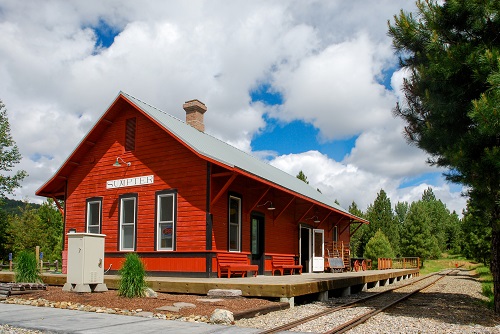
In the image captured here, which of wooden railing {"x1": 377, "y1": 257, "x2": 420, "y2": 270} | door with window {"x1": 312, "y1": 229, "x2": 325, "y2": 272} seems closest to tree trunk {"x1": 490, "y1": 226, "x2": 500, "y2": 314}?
door with window {"x1": 312, "y1": 229, "x2": 325, "y2": 272}

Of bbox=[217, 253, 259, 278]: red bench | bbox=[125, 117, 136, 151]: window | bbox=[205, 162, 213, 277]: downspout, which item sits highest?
bbox=[125, 117, 136, 151]: window

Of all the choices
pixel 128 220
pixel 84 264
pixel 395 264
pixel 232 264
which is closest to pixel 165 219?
pixel 128 220

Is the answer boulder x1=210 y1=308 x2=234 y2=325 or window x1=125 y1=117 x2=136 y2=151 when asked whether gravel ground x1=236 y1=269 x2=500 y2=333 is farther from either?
window x1=125 y1=117 x2=136 y2=151

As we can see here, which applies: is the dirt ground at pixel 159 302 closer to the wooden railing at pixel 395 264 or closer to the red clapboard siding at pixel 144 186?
the red clapboard siding at pixel 144 186

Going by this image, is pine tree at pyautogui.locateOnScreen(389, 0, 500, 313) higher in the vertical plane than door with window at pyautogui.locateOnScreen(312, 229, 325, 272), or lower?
higher

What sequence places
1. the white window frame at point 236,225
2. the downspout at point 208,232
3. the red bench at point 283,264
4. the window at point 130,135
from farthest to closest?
the red bench at point 283,264, the window at point 130,135, the white window frame at point 236,225, the downspout at point 208,232

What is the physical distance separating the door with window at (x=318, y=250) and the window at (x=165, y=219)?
8.57m

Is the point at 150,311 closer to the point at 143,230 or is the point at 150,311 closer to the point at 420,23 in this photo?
the point at 143,230

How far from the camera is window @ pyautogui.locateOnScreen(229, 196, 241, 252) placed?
14898 millimetres

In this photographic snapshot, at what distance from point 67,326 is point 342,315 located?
514cm

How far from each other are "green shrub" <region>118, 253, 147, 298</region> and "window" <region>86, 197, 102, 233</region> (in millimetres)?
6529

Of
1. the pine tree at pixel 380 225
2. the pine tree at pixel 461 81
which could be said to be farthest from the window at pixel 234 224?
the pine tree at pixel 380 225

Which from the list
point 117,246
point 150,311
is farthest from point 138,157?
point 150,311

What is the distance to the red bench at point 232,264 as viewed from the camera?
13.4 m
